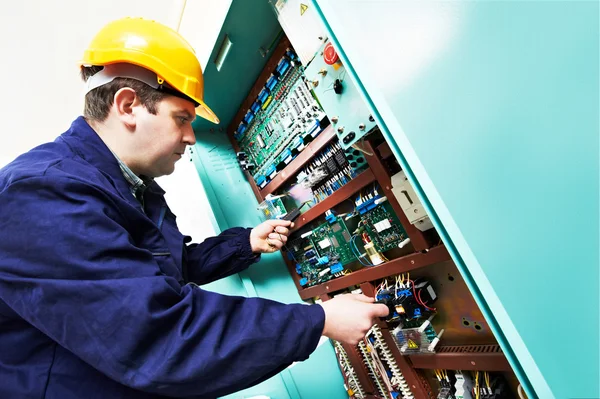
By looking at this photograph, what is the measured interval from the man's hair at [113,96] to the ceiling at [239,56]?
0.43 meters

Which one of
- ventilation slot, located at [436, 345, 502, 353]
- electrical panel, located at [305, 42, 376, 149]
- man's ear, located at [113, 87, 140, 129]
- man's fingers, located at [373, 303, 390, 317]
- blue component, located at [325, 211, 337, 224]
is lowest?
ventilation slot, located at [436, 345, 502, 353]

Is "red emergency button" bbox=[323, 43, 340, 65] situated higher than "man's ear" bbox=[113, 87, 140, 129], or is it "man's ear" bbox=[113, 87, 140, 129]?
"man's ear" bbox=[113, 87, 140, 129]

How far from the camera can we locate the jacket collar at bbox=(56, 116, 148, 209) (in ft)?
2.84

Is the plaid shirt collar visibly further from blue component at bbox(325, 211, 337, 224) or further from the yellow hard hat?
blue component at bbox(325, 211, 337, 224)


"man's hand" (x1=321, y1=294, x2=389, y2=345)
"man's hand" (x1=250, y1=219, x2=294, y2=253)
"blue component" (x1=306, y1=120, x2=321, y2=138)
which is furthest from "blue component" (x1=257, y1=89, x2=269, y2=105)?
→ "man's hand" (x1=321, y1=294, x2=389, y2=345)

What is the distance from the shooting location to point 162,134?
0.99 meters

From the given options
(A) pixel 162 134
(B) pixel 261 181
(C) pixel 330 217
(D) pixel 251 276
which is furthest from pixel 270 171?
(A) pixel 162 134

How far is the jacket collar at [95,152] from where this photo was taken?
0.87 m

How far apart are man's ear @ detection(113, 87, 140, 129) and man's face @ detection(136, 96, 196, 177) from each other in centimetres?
2

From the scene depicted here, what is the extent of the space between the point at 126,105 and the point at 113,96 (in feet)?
0.19

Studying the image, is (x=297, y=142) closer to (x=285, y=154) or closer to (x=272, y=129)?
(x=285, y=154)

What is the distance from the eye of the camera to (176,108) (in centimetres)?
103

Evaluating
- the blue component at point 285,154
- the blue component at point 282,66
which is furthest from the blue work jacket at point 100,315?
the blue component at point 282,66

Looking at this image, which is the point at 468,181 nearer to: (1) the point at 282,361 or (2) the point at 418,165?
(2) the point at 418,165
